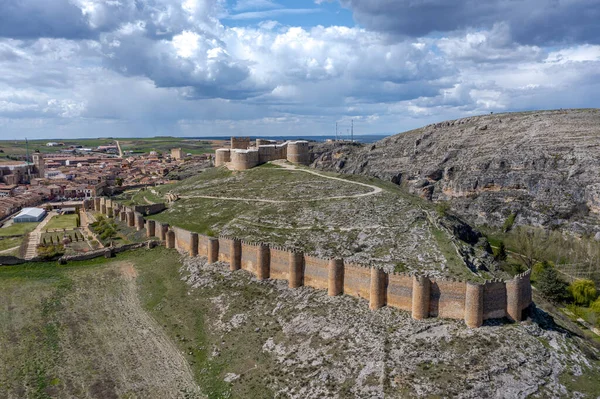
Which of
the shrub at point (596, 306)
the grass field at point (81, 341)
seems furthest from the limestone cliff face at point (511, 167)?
the grass field at point (81, 341)

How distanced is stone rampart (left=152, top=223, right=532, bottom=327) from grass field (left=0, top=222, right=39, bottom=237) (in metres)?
48.8

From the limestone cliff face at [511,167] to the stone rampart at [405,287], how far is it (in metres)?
60.9

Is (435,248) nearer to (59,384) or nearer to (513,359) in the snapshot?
(513,359)

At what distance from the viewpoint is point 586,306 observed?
2110 inches

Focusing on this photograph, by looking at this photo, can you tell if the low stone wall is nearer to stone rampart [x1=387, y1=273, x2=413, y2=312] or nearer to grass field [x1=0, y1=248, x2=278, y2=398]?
grass field [x1=0, y1=248, x2=278, y2=398]

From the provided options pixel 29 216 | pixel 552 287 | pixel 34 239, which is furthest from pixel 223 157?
pixel 552 287

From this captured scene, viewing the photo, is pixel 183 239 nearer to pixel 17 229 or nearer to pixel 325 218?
pixel 325 218

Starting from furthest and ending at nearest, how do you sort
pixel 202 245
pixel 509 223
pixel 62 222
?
pixel 509 223, pixel 62 222, pixel 202 245

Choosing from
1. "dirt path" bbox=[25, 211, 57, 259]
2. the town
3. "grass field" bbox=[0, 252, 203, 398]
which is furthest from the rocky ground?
the town

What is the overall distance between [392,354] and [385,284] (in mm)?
6165

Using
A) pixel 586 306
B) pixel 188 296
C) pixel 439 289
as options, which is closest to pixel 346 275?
pixel 439 289

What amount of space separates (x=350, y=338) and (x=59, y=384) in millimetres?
20262

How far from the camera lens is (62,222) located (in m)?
80.9

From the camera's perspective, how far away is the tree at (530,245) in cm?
7050
